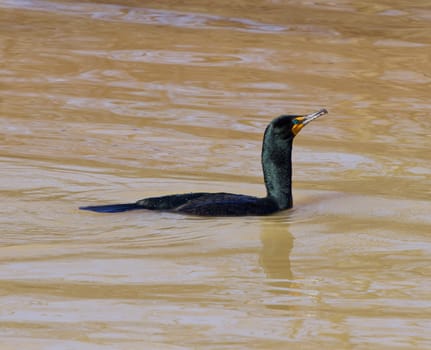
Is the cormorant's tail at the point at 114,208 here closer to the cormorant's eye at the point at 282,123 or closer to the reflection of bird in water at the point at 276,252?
the reflection of bird in water at the point at 276,252

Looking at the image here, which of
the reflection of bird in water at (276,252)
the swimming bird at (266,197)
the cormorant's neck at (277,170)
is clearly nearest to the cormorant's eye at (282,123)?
the swimming bird at (266,197)

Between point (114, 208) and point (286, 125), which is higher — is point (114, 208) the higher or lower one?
the lower one

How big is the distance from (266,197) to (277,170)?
0.21 metres

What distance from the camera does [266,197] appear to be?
768cm

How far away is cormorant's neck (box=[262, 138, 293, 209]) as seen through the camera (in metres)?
7.55

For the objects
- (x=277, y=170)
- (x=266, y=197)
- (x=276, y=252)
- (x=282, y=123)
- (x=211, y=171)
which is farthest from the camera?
(x=211, y=171)

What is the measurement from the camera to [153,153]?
9.91 metres

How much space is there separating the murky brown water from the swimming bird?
83mm

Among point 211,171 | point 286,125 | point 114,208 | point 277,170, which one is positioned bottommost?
point 211,171

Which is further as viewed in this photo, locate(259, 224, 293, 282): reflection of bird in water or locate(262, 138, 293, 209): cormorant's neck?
locate(262, 138, 293, 209): cormorant's neck

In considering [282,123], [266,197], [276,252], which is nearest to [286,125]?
[282,123]

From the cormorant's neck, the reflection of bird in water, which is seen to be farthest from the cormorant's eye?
the reflection of bird in water

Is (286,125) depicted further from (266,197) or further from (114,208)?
(114,208)

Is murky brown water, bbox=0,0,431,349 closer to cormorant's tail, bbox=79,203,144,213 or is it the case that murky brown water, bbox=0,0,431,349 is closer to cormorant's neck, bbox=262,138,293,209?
cormorant's tail, bbox=79,203,144,213
